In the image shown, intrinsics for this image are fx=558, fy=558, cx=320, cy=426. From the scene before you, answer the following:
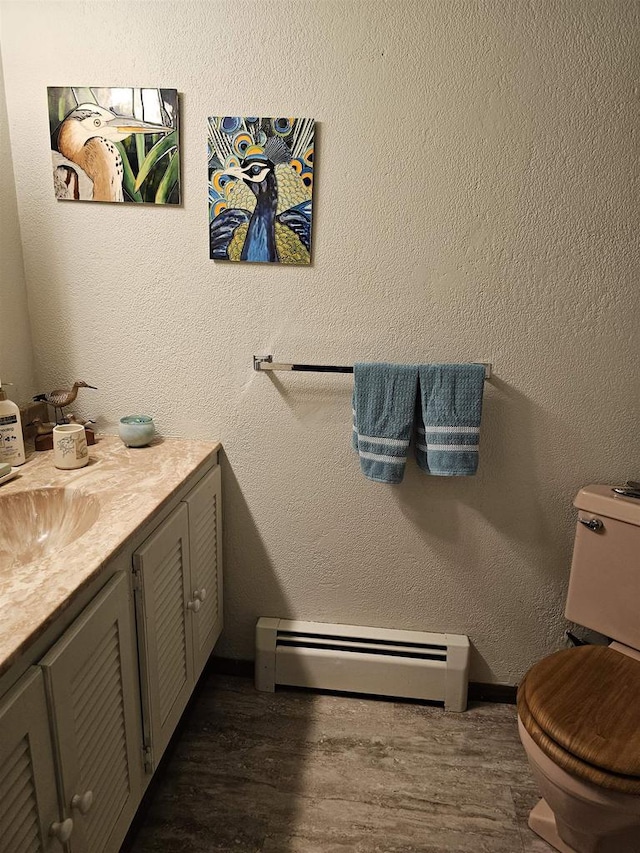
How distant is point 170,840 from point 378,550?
0.92 m

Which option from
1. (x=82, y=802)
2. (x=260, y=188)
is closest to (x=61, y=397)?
(x=260, y=188)

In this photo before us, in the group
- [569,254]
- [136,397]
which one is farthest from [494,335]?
[136,397]

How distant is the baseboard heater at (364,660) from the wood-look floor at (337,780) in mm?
56

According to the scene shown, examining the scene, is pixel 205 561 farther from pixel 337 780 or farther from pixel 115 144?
pixel 115 144

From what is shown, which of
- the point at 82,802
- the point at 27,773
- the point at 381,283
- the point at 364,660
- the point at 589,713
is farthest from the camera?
the point at 364,660

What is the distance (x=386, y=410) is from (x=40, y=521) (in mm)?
937

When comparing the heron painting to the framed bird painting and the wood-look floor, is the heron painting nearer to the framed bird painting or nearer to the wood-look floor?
the framed bird painting

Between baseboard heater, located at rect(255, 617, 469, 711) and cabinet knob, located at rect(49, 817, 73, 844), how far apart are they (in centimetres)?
94

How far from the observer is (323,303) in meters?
1.62

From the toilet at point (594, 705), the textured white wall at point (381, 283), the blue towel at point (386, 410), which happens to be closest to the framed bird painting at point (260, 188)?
the textured white wall at point (381, 283)

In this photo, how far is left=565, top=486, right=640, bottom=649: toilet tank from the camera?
1471 mm

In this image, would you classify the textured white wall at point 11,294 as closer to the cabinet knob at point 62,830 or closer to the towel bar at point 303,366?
the towel bar at point 303,366

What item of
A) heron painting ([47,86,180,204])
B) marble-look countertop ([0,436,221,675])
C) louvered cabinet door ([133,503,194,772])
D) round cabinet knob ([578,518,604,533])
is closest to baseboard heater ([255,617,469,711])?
louvered cabinet door ([133,503,194,772])

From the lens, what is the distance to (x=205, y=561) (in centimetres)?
165
